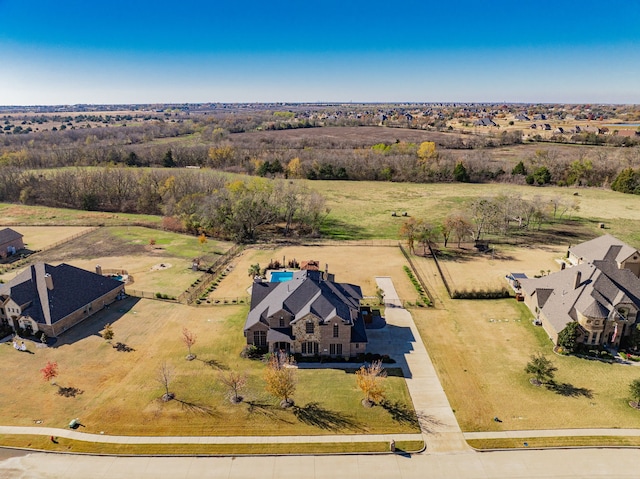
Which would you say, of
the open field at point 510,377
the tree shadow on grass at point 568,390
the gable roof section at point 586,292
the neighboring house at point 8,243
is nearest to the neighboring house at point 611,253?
A: the gable roof section at point 586,292

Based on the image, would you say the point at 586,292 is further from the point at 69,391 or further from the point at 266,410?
the point at 69,391

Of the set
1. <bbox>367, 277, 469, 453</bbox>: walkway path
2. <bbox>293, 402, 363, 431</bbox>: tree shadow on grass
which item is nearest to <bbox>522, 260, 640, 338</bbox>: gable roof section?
<bbox>367, 277, 469, 453</bbox>: walkway path

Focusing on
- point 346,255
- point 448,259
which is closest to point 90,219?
point 346,255

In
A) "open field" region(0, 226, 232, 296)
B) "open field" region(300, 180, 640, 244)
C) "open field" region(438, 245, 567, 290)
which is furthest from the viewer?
"open field" region(300, 180, 640, 244)

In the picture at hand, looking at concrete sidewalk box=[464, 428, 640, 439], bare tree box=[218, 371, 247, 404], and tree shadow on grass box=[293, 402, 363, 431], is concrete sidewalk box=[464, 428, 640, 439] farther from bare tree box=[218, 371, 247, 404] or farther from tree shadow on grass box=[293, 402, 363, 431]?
bare tree box=[218, 371, 247, 404]

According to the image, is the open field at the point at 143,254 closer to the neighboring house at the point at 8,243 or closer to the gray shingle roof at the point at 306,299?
the neighboring house at the point at 8,243
